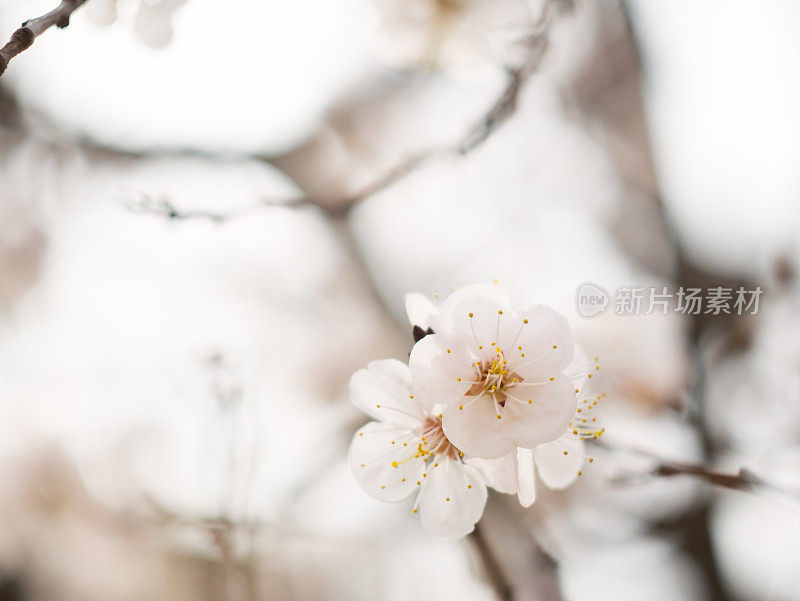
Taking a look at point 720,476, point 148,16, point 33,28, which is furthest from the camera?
point 148,16

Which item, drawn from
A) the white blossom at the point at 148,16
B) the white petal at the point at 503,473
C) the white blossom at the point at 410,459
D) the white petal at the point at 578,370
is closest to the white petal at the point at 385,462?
the white blossom at the point at 410,459

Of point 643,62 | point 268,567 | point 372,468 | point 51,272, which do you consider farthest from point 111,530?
point 643,62

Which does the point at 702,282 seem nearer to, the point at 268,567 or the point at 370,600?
the point at 370,600

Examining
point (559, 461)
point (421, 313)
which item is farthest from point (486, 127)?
point (559, 461)

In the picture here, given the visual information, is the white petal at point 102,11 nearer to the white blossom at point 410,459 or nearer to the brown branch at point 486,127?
the brown branch at point 486,127

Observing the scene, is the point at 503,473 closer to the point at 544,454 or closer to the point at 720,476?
the point at 544,454

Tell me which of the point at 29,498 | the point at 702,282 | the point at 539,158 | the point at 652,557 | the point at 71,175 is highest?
the point at 71,175

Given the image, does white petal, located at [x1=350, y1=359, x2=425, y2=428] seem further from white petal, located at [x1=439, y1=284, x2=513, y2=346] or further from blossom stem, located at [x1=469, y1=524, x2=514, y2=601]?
blossom stem, located at [x1=469, y1=524, x2=514, y2=601]
